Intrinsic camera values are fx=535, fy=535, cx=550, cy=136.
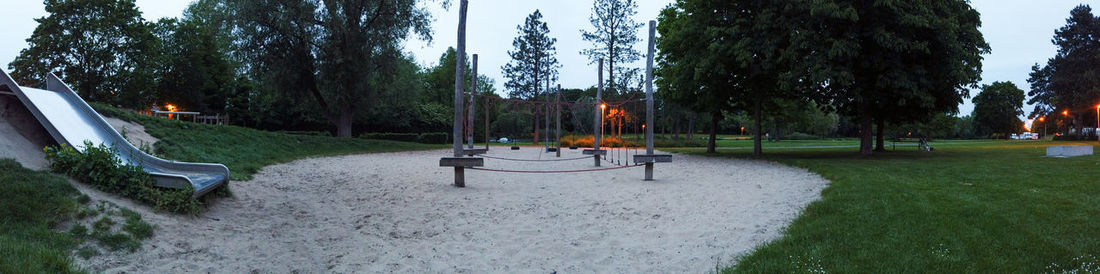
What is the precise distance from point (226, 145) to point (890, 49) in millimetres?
20012

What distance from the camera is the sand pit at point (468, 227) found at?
5.21 meters

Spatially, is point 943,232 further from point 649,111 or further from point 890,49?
point 890,49

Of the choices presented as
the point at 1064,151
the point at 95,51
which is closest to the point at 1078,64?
the point at 1064,151

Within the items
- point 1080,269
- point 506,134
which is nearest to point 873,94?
point 1080,269

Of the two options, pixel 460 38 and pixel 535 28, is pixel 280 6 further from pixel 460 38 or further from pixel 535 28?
pixel 535 28

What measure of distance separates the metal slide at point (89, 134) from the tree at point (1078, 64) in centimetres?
6302

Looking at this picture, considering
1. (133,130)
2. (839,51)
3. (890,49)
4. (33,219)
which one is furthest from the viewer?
(890,49)

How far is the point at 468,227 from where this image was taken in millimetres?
7203

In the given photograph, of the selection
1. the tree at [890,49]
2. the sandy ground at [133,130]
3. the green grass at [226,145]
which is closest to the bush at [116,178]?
the green grass at [226,145]

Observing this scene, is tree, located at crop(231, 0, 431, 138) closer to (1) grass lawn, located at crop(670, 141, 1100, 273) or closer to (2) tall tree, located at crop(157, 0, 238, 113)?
(2) tall tree, located at crop(157, 0, 238, 113)

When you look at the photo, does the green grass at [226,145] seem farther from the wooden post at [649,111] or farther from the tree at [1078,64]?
the tree at [1078,64]

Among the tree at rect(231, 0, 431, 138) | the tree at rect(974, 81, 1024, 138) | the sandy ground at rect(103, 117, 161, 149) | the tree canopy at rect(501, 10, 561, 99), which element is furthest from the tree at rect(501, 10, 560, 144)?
the tree at rect(974, 81, 1024, 138)

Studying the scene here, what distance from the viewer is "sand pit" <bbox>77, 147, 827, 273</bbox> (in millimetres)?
5207

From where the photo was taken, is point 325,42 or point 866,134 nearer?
point 866,134
